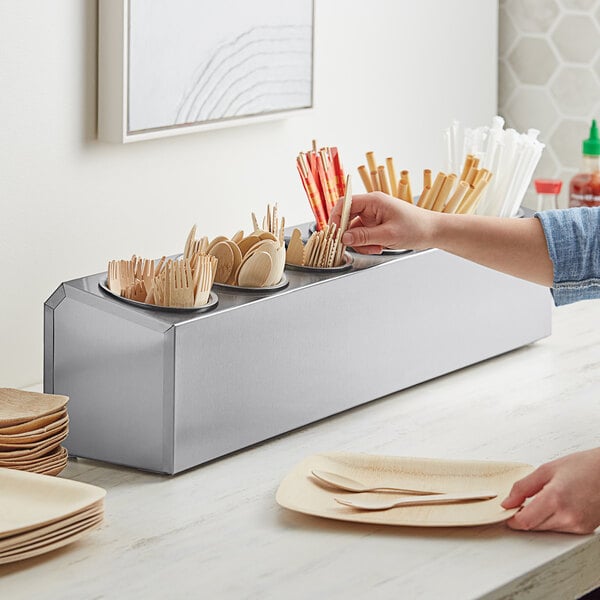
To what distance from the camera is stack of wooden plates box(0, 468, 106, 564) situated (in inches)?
44.4

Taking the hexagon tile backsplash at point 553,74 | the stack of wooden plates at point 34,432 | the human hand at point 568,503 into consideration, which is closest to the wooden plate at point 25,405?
the stack of wooden plates at point 34,432

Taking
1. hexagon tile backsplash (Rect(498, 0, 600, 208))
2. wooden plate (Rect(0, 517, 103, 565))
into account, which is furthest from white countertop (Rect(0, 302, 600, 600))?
hexagon tile backsplash (Rect(498, 0, 600, 208))

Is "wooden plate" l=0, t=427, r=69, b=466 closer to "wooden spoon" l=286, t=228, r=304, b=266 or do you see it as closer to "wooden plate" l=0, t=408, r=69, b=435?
"wooden plate" l=0, t=408, r=69, b=435

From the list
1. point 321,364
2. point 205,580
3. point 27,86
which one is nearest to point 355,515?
point 205,580

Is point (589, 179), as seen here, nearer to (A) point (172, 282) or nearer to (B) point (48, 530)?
(A) point (172, 282)

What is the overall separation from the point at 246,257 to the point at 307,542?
16.1 inches

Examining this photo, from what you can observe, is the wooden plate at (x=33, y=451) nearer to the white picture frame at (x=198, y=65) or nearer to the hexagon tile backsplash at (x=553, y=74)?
the white picture frame at (x=198, y=65)

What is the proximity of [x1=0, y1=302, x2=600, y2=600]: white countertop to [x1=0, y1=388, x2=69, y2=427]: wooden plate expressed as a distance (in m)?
0.10

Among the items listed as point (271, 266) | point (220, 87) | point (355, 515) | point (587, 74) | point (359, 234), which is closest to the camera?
point (355, 515)

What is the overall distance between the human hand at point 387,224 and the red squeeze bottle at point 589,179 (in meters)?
0.72

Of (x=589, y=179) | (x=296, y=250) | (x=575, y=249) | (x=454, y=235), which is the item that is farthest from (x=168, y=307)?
(x=589, y=179)

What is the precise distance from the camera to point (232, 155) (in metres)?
2.02

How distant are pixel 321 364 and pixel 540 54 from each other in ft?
4.26

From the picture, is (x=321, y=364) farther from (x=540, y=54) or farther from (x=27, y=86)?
(x=540, y=54)
